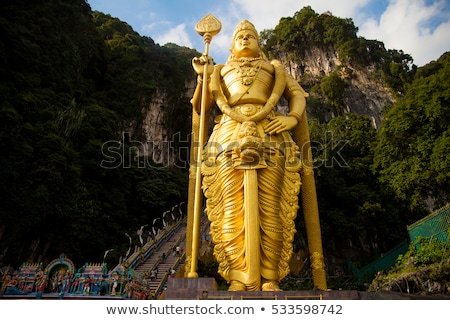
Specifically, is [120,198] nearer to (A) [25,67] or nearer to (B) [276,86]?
(A) [25,67]

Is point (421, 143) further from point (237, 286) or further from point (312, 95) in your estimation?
point (312, 95)

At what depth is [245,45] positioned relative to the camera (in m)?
6.34

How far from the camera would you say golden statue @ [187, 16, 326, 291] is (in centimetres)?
497

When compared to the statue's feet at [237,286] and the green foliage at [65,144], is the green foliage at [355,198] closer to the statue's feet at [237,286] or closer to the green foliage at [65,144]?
the green foliage at [65,144]

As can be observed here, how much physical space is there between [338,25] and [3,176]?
2718cm

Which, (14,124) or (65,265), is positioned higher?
(14,124)

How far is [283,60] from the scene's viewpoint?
109ft

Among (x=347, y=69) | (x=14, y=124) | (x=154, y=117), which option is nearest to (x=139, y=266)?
(x=14, y=124)

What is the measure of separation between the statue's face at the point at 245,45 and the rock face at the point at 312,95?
17.0 m

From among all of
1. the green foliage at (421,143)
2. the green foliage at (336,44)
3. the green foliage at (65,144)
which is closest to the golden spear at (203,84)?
the green foliage at (65,144)

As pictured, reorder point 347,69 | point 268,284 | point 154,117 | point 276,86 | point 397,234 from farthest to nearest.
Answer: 1. point 347,69
2. point 154,117
3. point 397,234
4. point 276,86
5. point 268,284

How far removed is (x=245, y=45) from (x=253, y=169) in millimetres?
2293

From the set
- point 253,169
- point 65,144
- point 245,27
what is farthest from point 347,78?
point 253,169

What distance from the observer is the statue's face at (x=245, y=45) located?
20.9 ft
